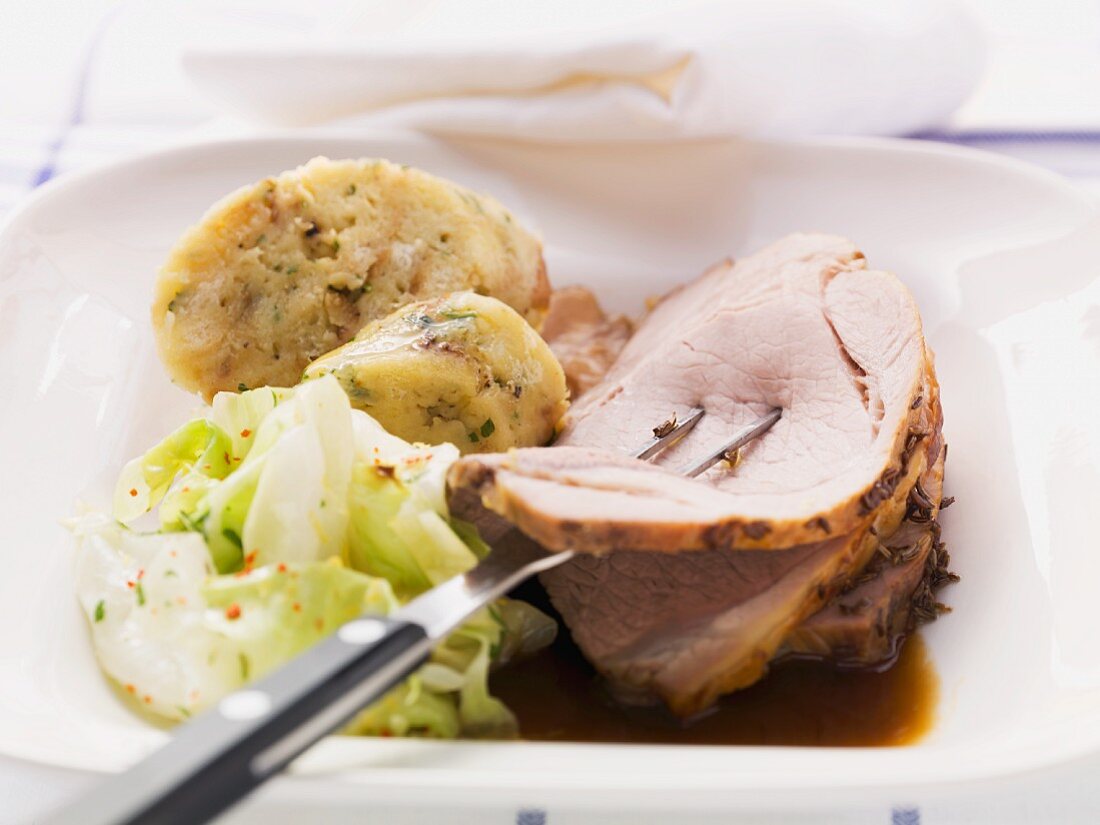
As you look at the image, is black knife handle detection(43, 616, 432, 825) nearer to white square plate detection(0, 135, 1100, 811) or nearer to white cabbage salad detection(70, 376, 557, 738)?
white square plate detection(0, 135, 1100, 811)

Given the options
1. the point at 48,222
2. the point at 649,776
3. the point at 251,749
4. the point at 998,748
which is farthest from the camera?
the point at 48,222

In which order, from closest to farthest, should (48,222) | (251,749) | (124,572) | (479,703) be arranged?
(251,749)
(479,703)
(124,572)
(48,222)

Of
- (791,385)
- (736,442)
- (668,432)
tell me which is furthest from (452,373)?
(791,385)

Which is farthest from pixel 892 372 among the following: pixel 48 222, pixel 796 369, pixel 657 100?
pixel 48 222

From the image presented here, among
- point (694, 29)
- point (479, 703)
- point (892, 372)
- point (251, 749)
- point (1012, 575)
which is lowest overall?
point (1012, 575)

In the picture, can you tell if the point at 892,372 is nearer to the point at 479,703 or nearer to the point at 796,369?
the point at 796,369

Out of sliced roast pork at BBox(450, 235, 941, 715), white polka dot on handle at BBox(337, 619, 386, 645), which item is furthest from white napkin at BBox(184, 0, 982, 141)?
white polka dot on handle at BBox(337, 619, 386, 645)

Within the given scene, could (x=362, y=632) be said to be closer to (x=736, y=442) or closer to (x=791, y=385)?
(x=736, y=442)
